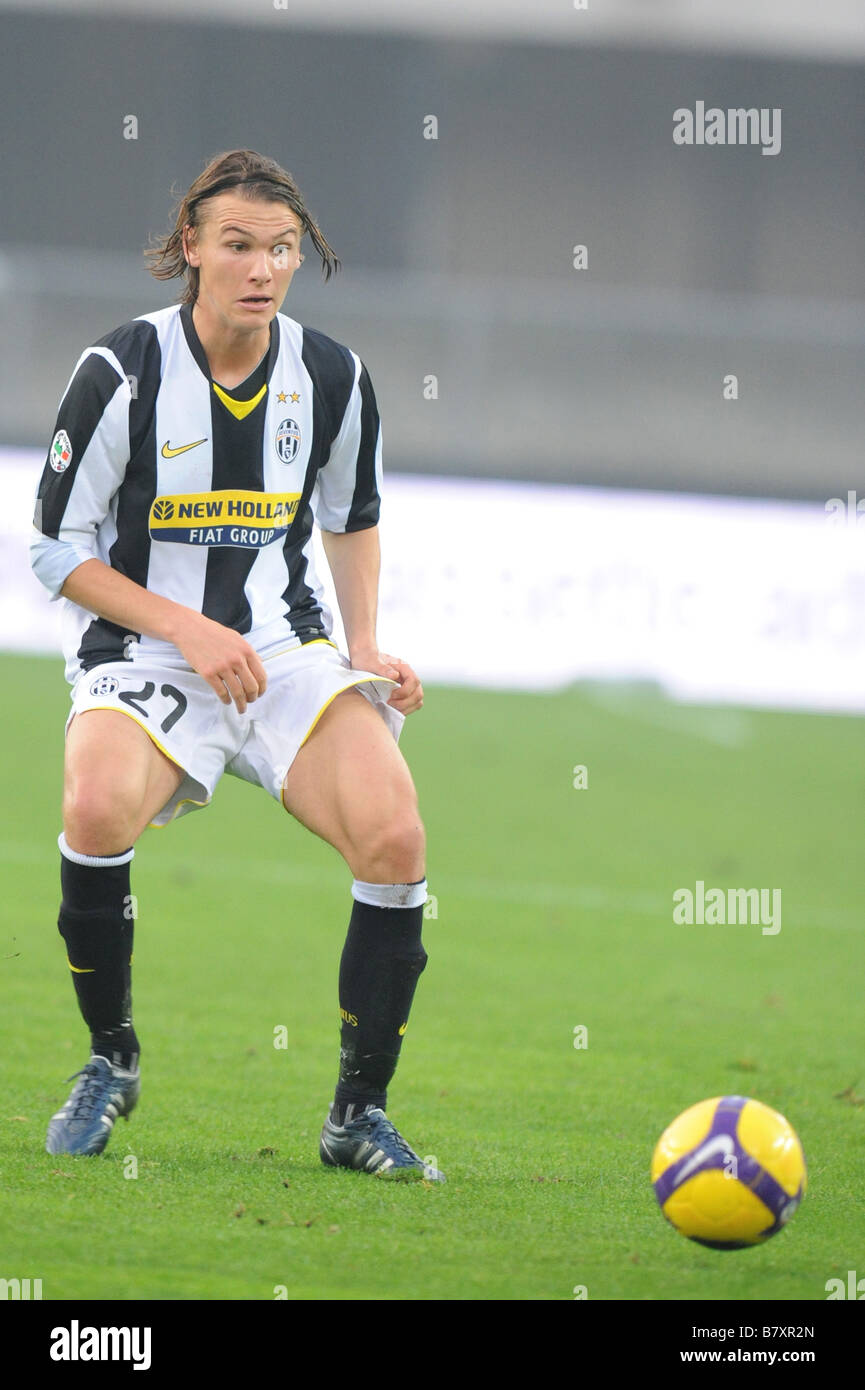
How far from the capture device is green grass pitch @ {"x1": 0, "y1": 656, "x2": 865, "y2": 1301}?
134 inches

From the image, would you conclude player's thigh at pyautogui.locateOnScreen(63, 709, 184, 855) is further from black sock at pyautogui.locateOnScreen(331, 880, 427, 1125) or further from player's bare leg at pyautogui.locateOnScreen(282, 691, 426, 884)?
black sock at pyautogui.locateOnScreen(331, 880, 427, 1125)

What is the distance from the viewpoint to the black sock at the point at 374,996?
4016mm

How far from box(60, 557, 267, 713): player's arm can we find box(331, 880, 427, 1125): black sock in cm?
56

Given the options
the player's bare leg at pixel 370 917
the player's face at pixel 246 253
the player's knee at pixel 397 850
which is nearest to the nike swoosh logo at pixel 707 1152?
the player's bare leg at pixel 370 917

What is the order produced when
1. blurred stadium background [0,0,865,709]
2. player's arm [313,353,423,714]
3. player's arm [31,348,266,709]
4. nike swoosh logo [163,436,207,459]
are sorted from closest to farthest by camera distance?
player's arm [31,348,266,709] < nike swoosh logo [163,436,207,459] < player's arm [313,353,423,714] < blurred stadium background [0,0,865,709]

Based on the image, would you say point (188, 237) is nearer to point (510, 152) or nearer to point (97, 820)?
point (97, 820)

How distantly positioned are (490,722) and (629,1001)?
553cm

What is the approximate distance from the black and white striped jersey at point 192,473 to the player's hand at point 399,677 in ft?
0.53

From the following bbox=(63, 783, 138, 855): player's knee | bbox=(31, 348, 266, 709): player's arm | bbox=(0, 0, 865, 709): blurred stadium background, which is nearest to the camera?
bbox=(63, 783, 138, 855): player's knee

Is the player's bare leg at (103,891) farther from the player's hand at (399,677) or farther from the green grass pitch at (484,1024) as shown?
the player's hand at (399,677)

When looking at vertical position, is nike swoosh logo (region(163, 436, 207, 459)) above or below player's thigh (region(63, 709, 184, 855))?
above

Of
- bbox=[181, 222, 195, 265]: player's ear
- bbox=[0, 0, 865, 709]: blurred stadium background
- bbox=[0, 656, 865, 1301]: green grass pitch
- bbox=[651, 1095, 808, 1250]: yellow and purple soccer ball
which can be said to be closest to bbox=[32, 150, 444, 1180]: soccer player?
bbox=[181, 222, 195, 265]: player's ear

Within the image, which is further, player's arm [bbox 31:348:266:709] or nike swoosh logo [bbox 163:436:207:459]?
nike swoosh logo [bbox 163:436:207:459]

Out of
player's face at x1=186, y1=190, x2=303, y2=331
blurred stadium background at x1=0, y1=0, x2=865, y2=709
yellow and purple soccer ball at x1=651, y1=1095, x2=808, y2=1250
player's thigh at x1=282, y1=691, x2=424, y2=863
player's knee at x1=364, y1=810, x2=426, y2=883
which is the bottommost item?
yellow and purple soccer ball at x1=651, y1=1095, x2=808, y2=1250
